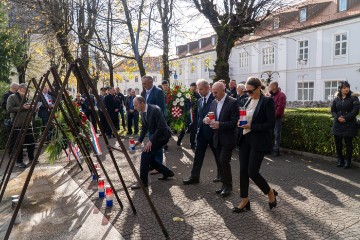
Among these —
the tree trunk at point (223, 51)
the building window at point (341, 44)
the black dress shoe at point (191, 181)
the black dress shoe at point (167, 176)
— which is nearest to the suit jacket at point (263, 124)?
the black dress shoe at point (191, 181)

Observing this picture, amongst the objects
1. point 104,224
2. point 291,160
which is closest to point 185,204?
point 104,224

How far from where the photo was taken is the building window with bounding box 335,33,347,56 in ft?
87.9

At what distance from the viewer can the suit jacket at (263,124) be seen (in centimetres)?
415

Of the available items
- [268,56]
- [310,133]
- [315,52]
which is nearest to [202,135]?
[310,133]

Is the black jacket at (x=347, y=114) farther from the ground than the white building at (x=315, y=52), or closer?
closer

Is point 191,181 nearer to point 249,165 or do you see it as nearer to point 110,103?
point 249,165

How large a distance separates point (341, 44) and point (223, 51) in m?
19.7

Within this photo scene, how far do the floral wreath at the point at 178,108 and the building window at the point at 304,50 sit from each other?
941 inches

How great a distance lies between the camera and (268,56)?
112ft

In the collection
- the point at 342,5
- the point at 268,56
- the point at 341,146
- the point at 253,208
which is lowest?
the point at 253,208

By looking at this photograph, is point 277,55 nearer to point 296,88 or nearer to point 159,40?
point 296,88

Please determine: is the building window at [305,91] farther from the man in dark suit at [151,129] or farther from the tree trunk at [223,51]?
the man in dark suit at [151,129]

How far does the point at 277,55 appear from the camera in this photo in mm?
32719

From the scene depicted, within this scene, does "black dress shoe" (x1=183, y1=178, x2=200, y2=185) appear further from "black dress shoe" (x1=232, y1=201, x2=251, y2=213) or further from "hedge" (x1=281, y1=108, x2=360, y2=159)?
"hedge" (x1=281, y1=108, x2=360, y2=159)
